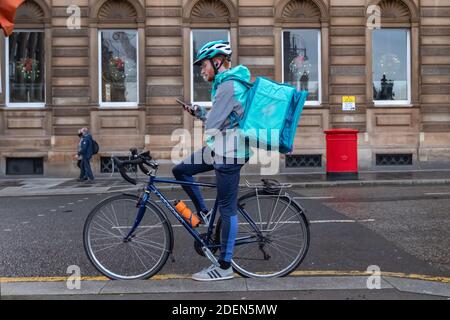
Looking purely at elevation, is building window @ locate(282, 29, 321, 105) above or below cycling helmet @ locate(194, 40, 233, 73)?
above

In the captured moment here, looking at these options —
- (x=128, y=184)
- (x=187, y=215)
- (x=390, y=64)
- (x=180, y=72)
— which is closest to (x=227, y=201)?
(x=187, y=215)

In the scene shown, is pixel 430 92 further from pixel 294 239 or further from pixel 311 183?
pixel 294 239

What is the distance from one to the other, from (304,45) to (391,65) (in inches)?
130

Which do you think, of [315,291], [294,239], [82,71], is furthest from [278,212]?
[82,71]

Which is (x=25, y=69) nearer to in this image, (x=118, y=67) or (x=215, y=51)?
(x=118, y=67)

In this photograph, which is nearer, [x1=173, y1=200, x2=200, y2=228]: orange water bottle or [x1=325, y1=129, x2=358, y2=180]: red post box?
[x1=173, y1=200, x2=200, y2=228]: orange water bottle

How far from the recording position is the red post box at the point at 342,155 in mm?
15133

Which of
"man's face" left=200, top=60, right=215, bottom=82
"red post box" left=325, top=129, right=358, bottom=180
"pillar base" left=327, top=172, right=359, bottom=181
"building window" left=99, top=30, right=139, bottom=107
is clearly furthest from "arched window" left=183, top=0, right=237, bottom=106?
"man's face" left=200, top=60, right=215, bottom=82

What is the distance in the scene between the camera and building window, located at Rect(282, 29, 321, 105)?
1916 cm

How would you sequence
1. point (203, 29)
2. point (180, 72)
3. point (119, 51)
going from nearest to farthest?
point (180, 72) → point (203, 29) → point (119, 51)

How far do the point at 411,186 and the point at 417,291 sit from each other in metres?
10.3

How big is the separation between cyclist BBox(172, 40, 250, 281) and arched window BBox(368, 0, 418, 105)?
1508cm

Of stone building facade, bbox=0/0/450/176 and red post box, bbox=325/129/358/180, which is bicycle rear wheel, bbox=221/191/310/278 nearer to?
red post box, bbox=325/129/358/180

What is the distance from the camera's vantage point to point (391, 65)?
19562 millimetres
